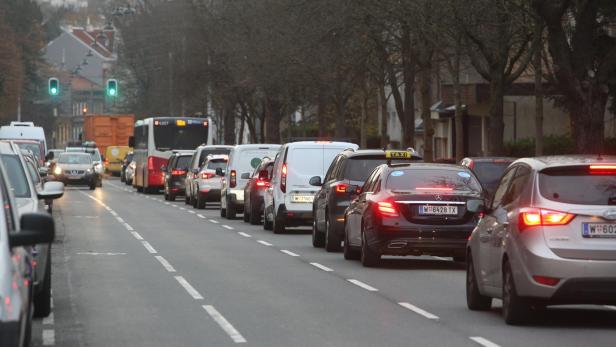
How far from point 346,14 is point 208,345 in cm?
3323

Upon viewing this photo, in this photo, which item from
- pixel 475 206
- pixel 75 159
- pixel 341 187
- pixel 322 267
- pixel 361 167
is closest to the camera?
pixel 475 206

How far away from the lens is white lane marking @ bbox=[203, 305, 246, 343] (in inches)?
538

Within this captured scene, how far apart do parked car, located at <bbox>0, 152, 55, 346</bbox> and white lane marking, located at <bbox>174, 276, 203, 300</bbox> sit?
7.07m

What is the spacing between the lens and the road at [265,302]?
13758mm

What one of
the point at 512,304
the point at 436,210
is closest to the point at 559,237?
the point at 512,304

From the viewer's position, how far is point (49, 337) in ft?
44.9

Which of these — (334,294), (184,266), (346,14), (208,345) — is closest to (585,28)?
(346,14)

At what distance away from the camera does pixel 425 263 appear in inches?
936

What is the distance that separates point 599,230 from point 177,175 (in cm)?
4191

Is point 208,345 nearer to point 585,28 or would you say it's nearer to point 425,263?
point 425,263

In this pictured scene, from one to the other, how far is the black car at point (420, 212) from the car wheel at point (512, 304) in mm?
6805

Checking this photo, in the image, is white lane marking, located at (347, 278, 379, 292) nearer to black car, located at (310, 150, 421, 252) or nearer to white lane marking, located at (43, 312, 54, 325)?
white lane marking, located at (43, 312, 54, 325)

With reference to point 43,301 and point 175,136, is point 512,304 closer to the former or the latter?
point 43,301

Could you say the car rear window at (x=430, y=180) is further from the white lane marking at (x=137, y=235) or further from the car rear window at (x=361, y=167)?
the white lane marking at (x=137, y=235)
